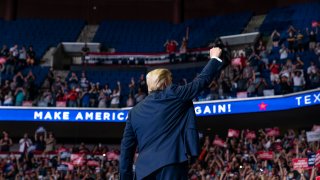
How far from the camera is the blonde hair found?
11.6ft

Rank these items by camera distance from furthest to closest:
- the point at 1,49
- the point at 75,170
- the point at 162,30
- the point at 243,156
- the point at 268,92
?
the point at 162,30, the point at 1,49, the point at 268,92, the point at 75,170, the point at 243,156

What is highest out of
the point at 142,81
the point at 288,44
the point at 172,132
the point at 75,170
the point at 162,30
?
the point at 162,30

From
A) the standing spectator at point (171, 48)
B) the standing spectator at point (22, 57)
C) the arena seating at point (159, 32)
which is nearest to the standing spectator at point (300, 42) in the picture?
the arena seating at point (159, 32)

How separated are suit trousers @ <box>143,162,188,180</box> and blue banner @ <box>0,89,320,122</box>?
15186mm

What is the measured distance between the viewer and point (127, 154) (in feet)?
11.5

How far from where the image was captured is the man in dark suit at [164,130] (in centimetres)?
337

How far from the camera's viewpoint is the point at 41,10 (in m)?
32.7

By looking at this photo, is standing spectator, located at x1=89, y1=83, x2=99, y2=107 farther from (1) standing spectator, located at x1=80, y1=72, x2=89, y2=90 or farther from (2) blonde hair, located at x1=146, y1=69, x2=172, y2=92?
(2) blonde hair, located at x1=146, y1=69, x2=172, y2=92

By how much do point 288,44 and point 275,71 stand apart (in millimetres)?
2872

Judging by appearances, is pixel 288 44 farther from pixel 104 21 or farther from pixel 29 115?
pixel 104 21

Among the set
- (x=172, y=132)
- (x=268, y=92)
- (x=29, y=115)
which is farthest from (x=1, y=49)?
(x=172, y=132)

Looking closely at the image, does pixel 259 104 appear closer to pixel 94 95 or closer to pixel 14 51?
pixel 94 95

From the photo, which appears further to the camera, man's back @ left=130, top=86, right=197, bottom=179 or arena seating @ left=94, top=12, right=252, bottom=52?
arena seating @ left=94, top=12, right=252, bottom=52

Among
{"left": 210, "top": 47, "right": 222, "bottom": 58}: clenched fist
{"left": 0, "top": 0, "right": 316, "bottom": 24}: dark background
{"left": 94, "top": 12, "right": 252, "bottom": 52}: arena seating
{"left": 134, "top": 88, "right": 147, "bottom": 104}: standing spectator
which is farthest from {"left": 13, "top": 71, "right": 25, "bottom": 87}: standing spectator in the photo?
{"left": 210, "top": 47, "right": 222, "bottom": 58}: clenched fist
